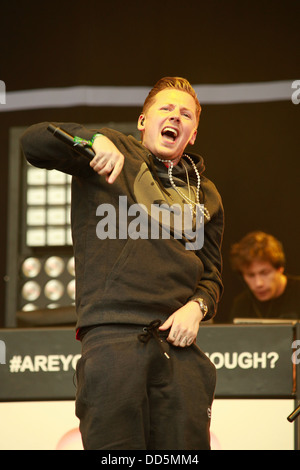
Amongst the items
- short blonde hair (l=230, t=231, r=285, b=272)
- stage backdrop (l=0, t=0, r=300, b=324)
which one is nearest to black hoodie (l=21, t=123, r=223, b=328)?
short blonde hair (l=230, t=231, r=285, b=272)

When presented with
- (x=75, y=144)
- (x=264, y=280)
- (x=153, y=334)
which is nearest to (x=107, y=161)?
(x=75, y=144)

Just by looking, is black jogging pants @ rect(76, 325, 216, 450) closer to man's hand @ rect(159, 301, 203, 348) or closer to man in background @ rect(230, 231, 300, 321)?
man's hand @ rect(159, 301, 203, 348)

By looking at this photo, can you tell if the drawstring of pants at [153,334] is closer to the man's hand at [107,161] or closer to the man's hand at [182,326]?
the man's hand at [182,326]

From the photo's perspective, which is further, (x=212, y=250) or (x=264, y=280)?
(x=264, y=280)

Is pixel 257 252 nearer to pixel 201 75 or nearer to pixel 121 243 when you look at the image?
pixel 201 75

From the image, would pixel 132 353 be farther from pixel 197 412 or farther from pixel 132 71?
pixel 132 71

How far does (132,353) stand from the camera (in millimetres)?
1222

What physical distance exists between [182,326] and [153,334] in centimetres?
6

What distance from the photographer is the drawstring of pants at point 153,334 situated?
124 centimetres

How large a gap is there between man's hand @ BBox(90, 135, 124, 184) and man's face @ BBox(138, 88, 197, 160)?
0.19 meters

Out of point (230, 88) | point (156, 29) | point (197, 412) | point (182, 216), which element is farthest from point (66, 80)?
point (197, 412)

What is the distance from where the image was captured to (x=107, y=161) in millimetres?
1217

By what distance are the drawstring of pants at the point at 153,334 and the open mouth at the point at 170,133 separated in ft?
1.31

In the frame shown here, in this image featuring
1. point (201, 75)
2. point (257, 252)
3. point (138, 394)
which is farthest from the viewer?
point (201, 75)
